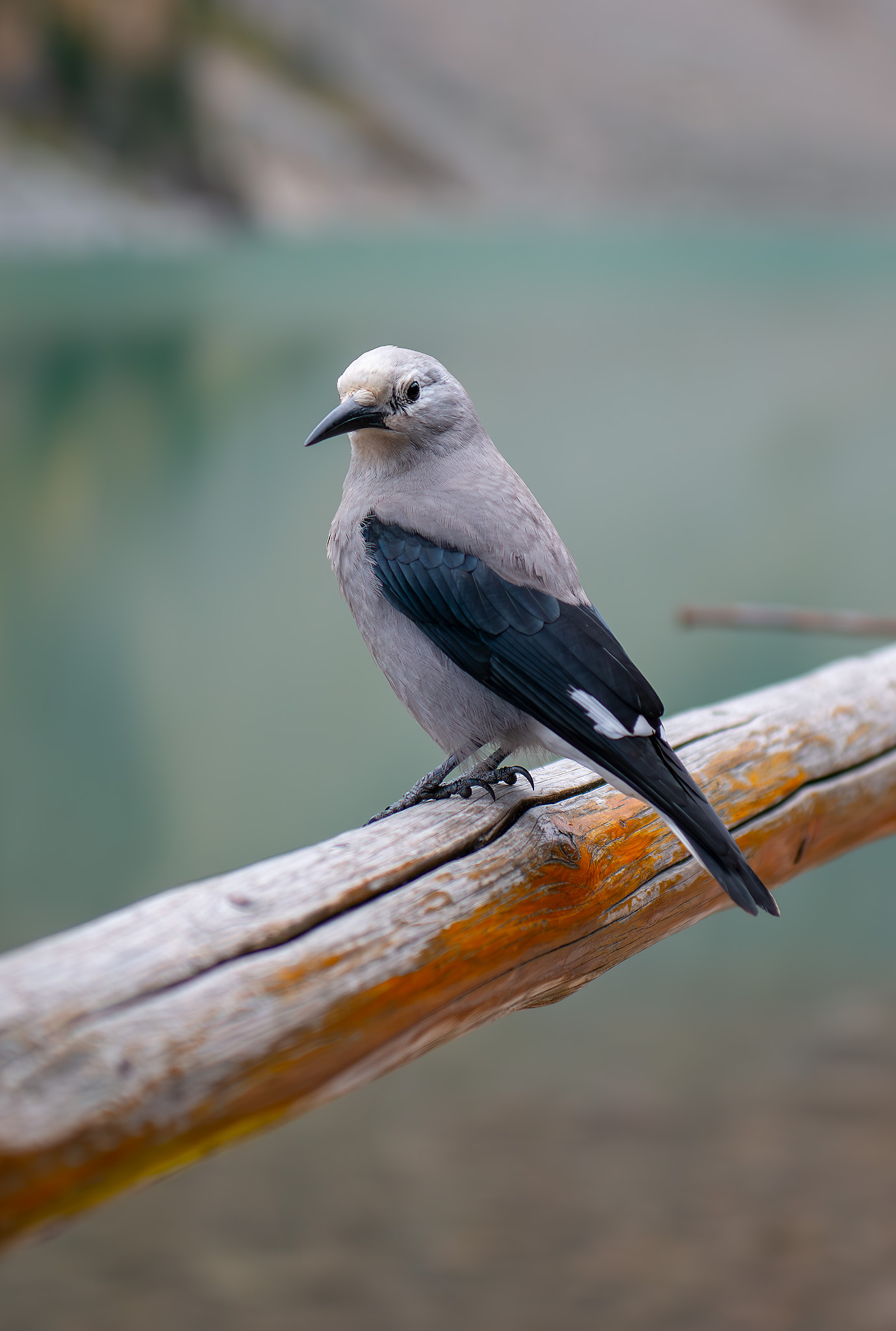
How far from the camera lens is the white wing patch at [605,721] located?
1.01m

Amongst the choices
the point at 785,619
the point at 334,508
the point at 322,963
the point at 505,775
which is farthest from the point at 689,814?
the point at 334,508

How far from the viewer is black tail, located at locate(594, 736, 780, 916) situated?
0.95 meters

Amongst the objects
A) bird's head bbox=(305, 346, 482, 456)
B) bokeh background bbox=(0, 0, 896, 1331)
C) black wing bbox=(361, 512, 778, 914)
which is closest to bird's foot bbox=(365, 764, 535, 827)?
black wing bbox=(361, 512, 778, 914)

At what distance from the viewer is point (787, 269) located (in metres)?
7.00

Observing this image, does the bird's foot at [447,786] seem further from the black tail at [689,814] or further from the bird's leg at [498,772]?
the black tail at [689,814]

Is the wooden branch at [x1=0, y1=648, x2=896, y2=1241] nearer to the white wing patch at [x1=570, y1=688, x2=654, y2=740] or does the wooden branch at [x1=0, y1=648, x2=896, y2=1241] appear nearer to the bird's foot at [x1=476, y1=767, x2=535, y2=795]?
the bird's foot at [x1=476, y1=767, x2=535, y2=795]

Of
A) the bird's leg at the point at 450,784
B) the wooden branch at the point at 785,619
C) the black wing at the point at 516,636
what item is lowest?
the wooden branch at the point at 785,619

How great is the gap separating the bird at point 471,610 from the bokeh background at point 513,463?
201 cm

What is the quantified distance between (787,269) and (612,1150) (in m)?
6.01

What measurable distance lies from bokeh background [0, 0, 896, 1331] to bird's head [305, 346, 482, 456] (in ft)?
7.29

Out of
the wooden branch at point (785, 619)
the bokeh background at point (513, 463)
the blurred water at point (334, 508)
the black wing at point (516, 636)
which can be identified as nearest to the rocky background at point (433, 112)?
the bokeh background at point (513, 463)

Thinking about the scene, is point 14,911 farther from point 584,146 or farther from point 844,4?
point 844,4

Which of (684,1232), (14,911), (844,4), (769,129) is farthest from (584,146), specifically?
(684,1232)

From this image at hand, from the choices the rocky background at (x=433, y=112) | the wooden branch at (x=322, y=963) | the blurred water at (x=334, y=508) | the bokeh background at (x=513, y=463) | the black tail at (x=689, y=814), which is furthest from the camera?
the rocky background at (x=433, y=112)
